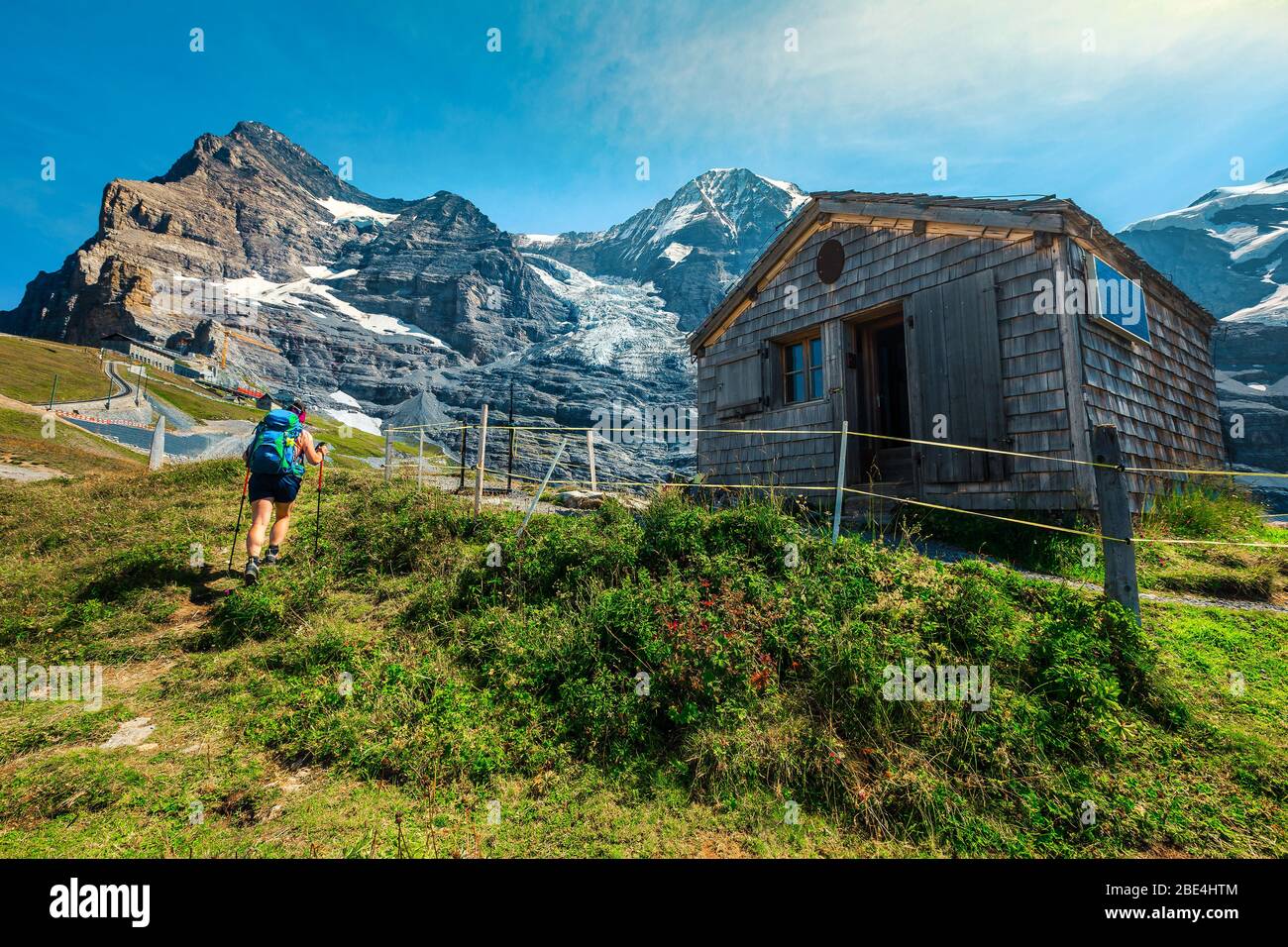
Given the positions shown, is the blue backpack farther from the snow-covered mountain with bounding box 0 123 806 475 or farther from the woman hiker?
the snow-covered mountain with bounding box 0 123 806 475

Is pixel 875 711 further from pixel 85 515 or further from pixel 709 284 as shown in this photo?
pixel 709 284

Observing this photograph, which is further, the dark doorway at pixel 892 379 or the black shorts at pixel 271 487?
the dark doorway at pixel 892 379

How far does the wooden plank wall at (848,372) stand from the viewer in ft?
27.2

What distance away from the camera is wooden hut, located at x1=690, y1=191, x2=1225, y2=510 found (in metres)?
8.32

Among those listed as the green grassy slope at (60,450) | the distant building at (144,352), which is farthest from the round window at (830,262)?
the distant building at (144,352)

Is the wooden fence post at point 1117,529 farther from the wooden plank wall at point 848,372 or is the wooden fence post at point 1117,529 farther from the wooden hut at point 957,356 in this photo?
the wooden plank wall at point 848,372

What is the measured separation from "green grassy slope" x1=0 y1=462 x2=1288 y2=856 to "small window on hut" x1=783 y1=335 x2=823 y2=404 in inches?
256

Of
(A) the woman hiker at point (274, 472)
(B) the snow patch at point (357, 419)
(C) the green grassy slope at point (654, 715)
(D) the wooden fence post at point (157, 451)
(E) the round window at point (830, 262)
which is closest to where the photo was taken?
(C) the green grassy slope at point (654, 715)

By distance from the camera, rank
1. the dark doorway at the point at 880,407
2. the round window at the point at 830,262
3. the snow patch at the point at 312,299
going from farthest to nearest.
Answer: the snow patch at the point at 312,299 → the round window at the point at 830,262 → the dark doorway at the point at 880,407

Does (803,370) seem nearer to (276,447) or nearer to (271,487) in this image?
(276,447)

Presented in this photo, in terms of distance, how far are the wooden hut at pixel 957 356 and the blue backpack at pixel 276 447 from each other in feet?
18.9
